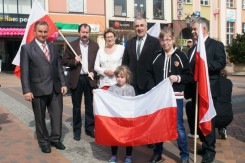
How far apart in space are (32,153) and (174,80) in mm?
2640

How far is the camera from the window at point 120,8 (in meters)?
31.8

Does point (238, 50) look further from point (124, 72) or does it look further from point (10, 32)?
point (124, 72)

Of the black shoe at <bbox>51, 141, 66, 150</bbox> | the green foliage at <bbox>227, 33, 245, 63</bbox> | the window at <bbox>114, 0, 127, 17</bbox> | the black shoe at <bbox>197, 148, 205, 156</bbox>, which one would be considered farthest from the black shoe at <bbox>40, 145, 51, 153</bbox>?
the window at <bbox>114, 0, 127, 17</bbox>

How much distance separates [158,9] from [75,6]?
28.9 feet

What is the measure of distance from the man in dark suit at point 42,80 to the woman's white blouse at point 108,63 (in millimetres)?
675

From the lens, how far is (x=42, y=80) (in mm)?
5438

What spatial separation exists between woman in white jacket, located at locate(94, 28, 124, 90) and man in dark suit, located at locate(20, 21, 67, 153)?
70 centimetres

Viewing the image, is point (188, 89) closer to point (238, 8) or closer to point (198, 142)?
point (198, 142)

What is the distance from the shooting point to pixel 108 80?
576 cm

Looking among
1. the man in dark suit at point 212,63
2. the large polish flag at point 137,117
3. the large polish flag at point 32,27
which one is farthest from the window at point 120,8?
the large polish flag at point 137,117

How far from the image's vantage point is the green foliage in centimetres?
2208

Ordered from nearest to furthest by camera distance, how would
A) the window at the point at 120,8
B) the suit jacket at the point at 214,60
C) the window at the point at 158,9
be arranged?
the suit jacket at the point at 214,60
the window at the point at 120,8
the window at the point at 158,9

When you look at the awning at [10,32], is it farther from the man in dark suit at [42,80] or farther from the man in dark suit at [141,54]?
the man in dark suit at [141,54]

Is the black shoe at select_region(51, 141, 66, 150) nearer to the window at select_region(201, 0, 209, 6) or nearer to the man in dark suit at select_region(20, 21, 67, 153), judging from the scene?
the man in dark suit at select_region(20, 21, 67, 153)
